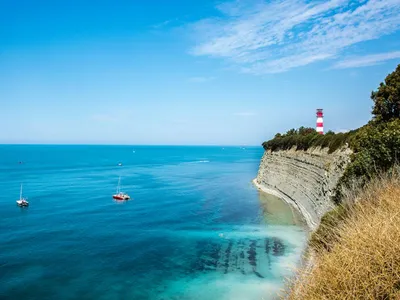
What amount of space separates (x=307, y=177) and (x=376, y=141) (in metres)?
20.4

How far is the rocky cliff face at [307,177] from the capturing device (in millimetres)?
30000

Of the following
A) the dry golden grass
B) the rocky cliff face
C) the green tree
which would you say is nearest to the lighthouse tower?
the rocky cliff face

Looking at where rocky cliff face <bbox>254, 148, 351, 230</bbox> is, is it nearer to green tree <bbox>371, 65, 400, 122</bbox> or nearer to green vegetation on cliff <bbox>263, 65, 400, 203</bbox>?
green vegetation on cliff <bbox>263, 65, 400, 203</bbox>

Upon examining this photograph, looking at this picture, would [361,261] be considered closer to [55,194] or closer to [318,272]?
[318,272]

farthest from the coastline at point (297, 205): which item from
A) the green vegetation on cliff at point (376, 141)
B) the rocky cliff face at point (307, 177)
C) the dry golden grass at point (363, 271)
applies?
the dry golden grass at point (363, 271)

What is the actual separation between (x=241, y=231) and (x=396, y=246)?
1055 inches

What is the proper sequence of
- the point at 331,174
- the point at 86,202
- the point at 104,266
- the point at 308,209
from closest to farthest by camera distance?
the point at 104,266, the point at 331,174, the point at 308,209, the point at 86,202

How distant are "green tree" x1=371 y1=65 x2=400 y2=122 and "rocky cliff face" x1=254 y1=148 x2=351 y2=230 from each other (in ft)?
13.5

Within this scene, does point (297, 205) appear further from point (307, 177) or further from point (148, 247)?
point (148, 247)

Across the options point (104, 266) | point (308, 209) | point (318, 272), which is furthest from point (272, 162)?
point (318, 272)

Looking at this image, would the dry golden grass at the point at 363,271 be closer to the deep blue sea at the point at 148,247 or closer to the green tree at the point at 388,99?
the deep blue sea at the point at 148,247

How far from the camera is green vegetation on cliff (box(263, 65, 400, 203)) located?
18672 millimetres

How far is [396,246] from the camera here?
623cm

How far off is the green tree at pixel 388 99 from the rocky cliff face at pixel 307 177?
411 cm
